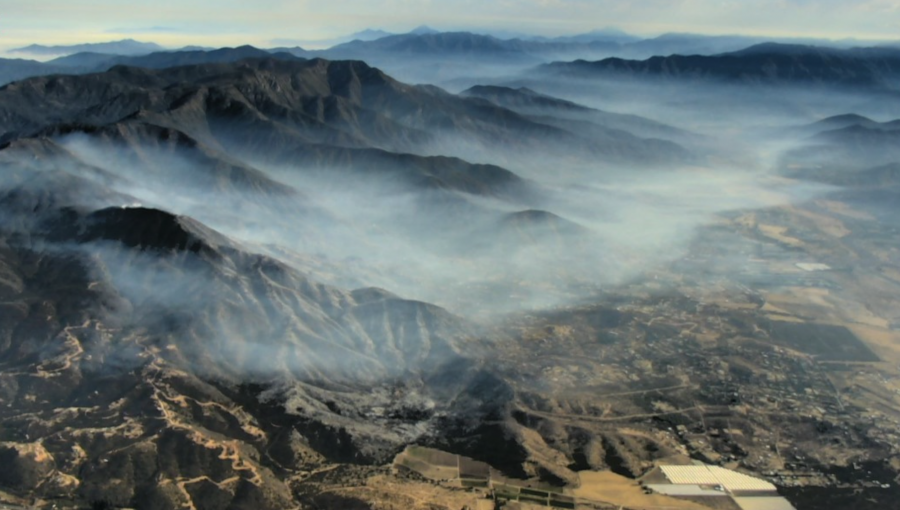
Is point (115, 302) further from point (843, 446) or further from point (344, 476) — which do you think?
point (843, 446)

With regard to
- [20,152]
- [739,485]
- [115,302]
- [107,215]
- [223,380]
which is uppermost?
[20,152]

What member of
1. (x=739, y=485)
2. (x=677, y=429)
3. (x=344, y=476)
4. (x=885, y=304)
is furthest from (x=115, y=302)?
(x=885, y=304)

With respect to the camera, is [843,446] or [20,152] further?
[20,152]

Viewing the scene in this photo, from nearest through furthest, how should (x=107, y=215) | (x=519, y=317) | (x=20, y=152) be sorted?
(x=107, y=215) → (x=519, y=317) → (x=20, y=152)

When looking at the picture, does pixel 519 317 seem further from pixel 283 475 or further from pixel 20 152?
pixel 20 152

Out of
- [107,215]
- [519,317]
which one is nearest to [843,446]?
[519,317]

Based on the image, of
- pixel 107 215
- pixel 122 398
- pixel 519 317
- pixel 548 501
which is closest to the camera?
pixel 548 501

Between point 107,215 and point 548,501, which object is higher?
point 107,215

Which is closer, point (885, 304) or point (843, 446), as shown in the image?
point (843, 446)

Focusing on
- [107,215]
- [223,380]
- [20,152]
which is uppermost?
[20,152]
